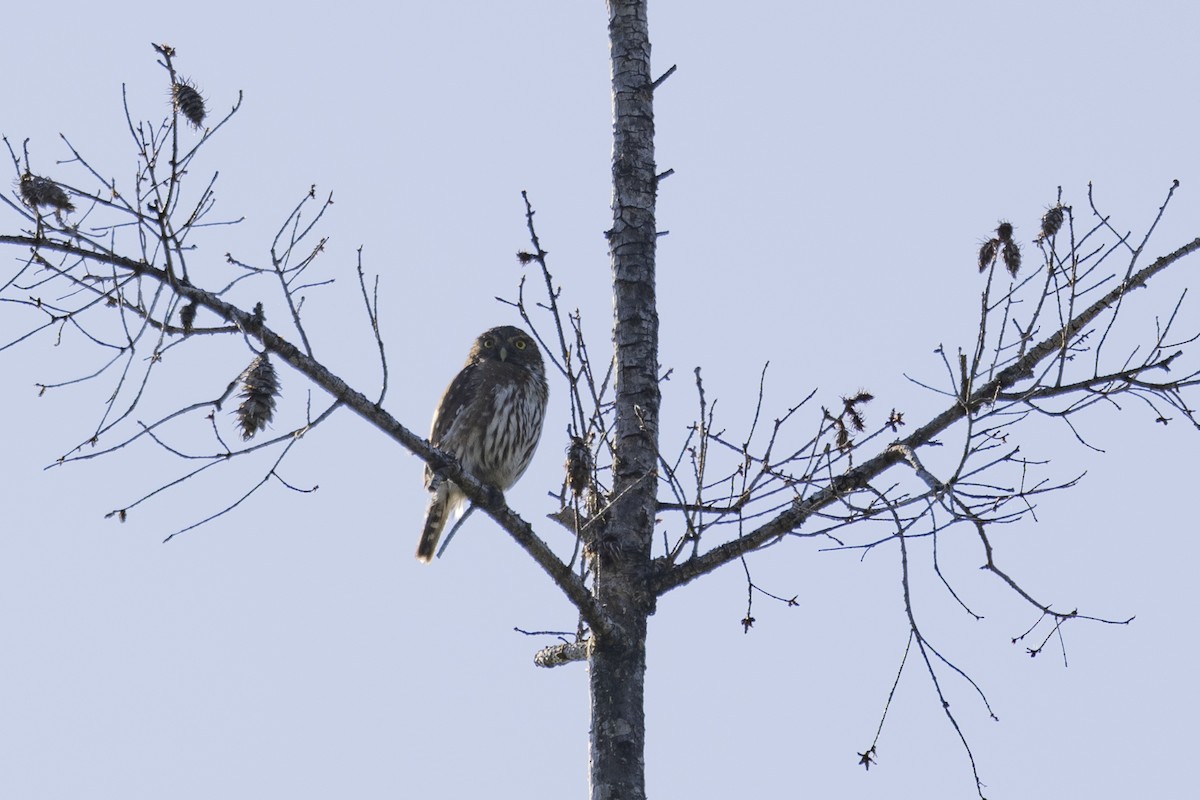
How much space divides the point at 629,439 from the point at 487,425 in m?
2.22

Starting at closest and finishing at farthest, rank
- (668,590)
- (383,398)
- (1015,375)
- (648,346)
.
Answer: (383,398), (1015,375), (668,590), (648,346)

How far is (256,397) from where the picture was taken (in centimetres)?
456

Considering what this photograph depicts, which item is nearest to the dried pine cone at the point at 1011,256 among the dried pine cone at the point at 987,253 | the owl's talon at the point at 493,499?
the dried pine cone at the point at 987,253

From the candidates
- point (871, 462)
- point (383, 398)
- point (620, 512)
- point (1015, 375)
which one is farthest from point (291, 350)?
point (1015, 375)

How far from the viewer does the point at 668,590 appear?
5719 mm

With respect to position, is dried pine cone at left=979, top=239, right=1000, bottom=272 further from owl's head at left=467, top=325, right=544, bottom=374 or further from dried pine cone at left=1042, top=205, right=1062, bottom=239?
owl's head at left=467, top=325, right=544, bottom=374

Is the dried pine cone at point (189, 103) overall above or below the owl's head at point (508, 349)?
below

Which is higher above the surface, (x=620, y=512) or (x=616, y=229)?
(x=616, y=229)

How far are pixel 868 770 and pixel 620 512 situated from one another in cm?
167

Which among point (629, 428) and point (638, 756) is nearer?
point (638, 756)

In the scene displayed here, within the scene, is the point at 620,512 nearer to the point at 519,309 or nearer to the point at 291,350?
the point at 519,309

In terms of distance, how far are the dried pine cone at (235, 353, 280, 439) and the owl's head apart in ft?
13.4

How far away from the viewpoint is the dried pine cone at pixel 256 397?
455 cm

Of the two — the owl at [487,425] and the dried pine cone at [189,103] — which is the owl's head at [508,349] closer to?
the owl at [487,425]
